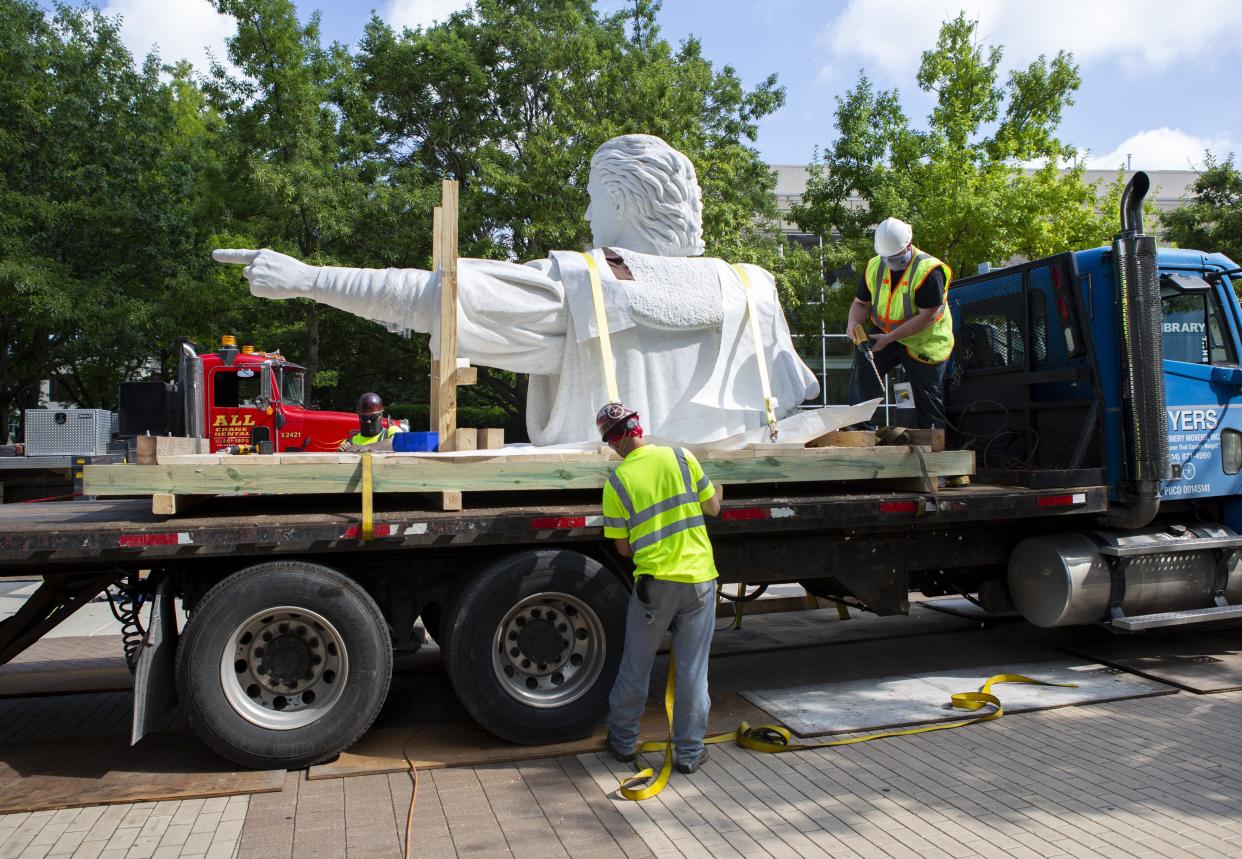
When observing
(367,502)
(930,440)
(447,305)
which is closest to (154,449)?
(367,502)

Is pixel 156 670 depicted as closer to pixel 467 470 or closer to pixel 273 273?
pixel 467 470

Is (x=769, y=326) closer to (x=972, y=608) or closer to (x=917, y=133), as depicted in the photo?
(x=972, y=608)

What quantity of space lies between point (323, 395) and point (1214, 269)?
20.0 m

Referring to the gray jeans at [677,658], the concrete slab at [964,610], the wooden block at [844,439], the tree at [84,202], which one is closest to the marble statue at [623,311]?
the wooden block at [844,439]

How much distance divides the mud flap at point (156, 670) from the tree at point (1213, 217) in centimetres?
2164

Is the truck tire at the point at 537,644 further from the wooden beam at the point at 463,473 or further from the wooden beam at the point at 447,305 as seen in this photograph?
the wooden beam at the point at 447,305

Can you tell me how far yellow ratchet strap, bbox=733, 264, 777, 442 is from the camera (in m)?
6.00

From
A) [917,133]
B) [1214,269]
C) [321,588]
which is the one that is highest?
[917,133]

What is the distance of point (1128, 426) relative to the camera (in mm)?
6332

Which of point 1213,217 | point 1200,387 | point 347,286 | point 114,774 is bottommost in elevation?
point 114,774

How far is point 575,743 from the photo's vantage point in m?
4.97

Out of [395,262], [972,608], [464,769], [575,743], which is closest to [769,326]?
[575,743]

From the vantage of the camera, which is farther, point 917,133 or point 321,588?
point 917,133

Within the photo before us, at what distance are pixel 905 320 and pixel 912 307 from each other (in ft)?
0.36
